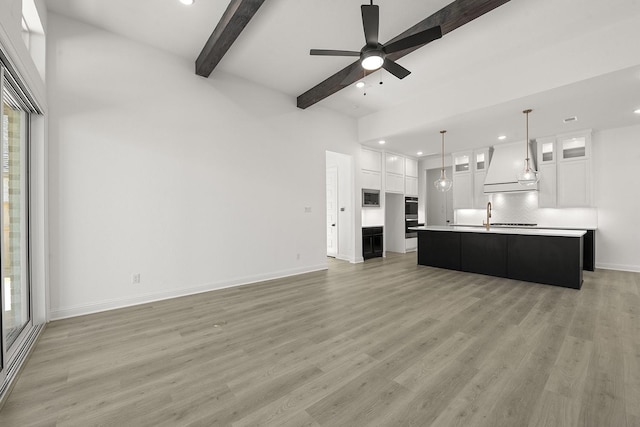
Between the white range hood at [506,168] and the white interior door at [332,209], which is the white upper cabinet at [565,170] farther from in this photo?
the white interior door at [332,209]

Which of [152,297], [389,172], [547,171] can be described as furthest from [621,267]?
[152,297]

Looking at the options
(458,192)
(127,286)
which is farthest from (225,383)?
(458,192)

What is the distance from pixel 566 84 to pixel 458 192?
4.55m

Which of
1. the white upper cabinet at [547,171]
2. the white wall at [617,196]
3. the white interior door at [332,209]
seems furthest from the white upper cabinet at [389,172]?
the white wall at [617,196]

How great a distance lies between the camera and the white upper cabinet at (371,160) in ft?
23.1

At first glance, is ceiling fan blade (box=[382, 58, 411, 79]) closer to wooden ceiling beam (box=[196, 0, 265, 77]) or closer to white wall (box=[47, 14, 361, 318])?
wooden ceiling beam (box=[196, 0, 265, 77])

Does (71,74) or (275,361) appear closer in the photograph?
(275,361)

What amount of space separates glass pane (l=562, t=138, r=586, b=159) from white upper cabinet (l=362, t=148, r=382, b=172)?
4154 millimetres

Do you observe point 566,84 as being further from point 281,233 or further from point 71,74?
point 71,74

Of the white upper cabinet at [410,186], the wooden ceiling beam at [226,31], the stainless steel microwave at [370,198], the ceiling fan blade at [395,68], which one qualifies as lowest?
Answer: the stainless steel microwave at [370,198]

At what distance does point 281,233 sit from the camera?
5301mm

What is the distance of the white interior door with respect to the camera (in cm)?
736

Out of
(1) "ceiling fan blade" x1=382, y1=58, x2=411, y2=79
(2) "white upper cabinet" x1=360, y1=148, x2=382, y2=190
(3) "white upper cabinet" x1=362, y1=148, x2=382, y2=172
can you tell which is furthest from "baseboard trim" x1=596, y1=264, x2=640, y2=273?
(1) "ceiling fan blade" x1=382, y1=58, x2=411, y2=79

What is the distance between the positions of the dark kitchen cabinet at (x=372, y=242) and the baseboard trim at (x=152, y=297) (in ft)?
7.53
